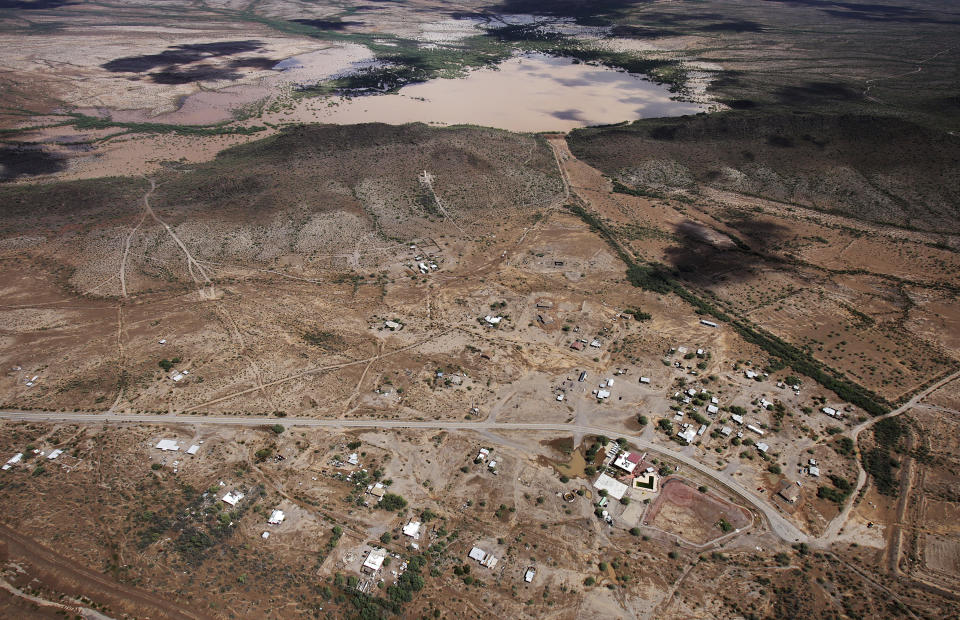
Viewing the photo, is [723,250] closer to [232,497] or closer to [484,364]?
[484,364]

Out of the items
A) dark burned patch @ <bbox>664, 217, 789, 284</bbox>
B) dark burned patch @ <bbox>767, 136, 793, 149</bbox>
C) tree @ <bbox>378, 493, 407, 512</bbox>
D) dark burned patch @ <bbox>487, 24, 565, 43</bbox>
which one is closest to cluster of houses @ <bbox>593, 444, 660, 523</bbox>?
tree @ <bbox>378, 493, 407, 512</bbox>

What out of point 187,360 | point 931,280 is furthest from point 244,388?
point 931,280

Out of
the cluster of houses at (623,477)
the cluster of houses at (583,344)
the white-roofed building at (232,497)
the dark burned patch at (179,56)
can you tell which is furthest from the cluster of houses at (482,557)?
the dark burned patch at (179,56)

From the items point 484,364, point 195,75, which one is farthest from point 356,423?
point 195,75

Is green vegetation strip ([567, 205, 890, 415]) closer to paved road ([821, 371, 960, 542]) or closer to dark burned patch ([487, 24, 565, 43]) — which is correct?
paved road ([821, 371, 960, 542])

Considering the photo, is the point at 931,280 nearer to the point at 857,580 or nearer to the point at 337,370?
the point at 857,580

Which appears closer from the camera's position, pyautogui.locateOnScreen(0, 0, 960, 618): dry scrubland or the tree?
pyautogui.locateOnScreen(0, 0, 960, 618): dry scrubland
